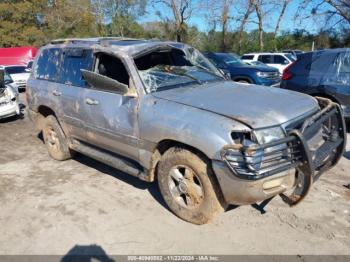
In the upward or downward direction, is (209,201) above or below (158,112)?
below

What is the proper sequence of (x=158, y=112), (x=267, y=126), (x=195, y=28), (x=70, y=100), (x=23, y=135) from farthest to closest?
1. (x=195, y=28)
2. (x=23, y=135)
3. (x=70, y=100)
4. (x=158, y=112)
5. (x=267, y=126)

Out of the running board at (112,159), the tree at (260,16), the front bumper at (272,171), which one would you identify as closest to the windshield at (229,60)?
the running board at (112,159)

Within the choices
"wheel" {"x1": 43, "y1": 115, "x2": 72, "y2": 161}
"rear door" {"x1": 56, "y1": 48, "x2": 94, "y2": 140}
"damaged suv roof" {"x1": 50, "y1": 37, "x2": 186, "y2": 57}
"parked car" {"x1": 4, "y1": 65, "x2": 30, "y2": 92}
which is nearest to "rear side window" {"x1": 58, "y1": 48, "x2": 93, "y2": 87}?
"rear door" {"x1": 56, "y1": 48, "x2": 94, "y2": 140}

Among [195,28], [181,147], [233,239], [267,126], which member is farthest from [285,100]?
[195,28]

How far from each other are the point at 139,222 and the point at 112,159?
1.07 meters

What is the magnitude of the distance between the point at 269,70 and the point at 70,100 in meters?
9.79

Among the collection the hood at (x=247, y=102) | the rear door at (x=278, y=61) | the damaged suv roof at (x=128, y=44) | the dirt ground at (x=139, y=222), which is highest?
the damaged suv roof at (x=128, y=44)

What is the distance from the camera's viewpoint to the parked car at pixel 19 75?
17312 millimetres

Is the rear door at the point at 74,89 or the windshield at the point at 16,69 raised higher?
the rear door at the point at 74,89

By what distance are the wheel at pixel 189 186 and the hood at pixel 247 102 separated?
1.85ft

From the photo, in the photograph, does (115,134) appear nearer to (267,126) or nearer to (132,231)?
(132,231)

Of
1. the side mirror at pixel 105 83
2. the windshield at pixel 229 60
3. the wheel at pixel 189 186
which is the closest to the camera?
the wheel at pixel 189 186

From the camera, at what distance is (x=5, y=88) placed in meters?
10.0

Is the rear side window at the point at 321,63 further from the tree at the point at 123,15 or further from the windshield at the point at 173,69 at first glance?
the tree at the point at 123,15
